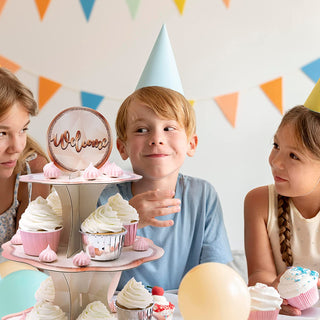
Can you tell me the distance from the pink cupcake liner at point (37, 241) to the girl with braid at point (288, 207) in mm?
740

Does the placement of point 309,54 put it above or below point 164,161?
above

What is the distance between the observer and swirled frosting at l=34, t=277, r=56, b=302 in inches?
35.6

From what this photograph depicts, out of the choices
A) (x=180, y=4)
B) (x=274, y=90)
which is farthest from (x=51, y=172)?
(x=274, y=90)

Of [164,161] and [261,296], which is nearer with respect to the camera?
[261,296]

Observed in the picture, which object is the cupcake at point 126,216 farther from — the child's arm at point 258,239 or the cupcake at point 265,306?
the child's arm at point 258,239

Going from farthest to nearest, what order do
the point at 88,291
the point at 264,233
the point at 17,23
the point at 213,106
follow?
1. the point at 213,106
2. the point at 17,23
3. the point at 264,233
4. the point at 88,291

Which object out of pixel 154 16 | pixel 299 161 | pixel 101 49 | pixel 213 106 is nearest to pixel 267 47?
pixel 213 106

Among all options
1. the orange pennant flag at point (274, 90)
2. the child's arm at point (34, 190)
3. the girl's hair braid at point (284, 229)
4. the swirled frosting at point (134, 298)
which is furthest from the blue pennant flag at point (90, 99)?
the swirled frosting at point (134, 298)

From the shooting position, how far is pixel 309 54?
7.41ft

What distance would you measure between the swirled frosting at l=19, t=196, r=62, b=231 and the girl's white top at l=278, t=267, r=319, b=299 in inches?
22.3

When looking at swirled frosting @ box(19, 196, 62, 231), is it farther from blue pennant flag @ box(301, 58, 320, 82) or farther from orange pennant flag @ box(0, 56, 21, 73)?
blue pennant flag @ box(301, 58, 320, 82)

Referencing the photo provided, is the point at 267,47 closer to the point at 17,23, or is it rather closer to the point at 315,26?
the point at 315,26

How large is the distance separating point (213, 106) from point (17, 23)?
3.16 ft

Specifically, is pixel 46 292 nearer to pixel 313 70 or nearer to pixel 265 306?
pixel 265 306
